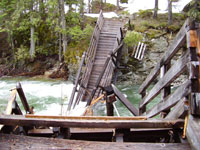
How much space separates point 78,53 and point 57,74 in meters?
2.99

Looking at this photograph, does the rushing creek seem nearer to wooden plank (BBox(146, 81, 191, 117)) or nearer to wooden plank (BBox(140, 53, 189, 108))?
wooden plank (BBox(146, 81, 191, 117))

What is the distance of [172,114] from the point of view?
2779 millimetres

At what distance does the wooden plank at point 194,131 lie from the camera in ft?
6.67

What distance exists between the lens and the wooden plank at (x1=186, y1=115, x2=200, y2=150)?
2.03 metres

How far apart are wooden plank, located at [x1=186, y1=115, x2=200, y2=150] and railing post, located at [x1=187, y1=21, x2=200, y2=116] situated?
0.27 feet

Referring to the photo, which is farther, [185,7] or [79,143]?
[185,7]

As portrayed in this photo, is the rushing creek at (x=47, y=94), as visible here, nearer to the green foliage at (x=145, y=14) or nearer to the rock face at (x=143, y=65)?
the rock face at (x=143, y=65)

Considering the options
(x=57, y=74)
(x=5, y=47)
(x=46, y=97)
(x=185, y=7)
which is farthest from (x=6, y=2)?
(x=185, y=7)

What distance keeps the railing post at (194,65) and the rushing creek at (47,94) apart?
25.5ft

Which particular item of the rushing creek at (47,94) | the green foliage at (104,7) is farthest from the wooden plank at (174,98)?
the green foliage at (104,7)

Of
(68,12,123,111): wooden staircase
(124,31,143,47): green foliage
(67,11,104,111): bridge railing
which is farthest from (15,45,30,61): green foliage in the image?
(124,31,143,47): green foliage

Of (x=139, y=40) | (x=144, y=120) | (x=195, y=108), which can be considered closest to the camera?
(x=195, y=108)

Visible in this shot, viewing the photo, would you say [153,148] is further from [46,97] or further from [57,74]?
[57,74]

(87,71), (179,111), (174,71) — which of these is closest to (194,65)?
(174,71)
